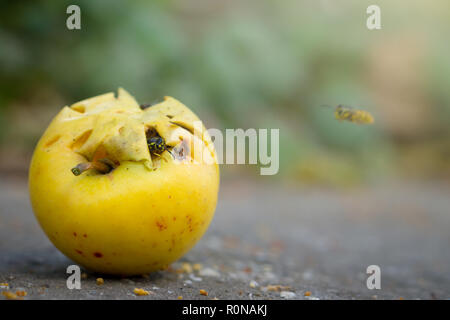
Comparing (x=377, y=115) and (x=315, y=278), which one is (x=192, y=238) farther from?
(x=377, y=115)

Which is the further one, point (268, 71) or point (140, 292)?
point (268, 71)

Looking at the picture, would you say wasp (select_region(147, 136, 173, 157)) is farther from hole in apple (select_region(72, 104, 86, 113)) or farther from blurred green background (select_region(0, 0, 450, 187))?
blurred green background (select_region(0, 0, 450, 187))

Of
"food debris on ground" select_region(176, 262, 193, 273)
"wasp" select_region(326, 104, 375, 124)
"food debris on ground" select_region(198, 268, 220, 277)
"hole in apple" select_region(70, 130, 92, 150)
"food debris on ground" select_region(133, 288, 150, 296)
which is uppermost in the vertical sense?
"wasp" select_region(326, 104, 375, 124)

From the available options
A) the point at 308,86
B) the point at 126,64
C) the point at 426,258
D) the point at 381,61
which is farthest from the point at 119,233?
the point at 381,61

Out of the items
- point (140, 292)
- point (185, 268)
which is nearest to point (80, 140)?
point (140, 292)

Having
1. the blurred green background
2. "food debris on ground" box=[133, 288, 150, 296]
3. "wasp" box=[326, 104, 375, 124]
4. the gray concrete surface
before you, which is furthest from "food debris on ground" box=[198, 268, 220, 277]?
the blurred green background

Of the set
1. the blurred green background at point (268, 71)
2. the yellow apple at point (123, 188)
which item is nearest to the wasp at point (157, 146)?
the yellow apple at point (123, 188)

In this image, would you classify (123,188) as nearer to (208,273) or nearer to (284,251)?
(208,273)
